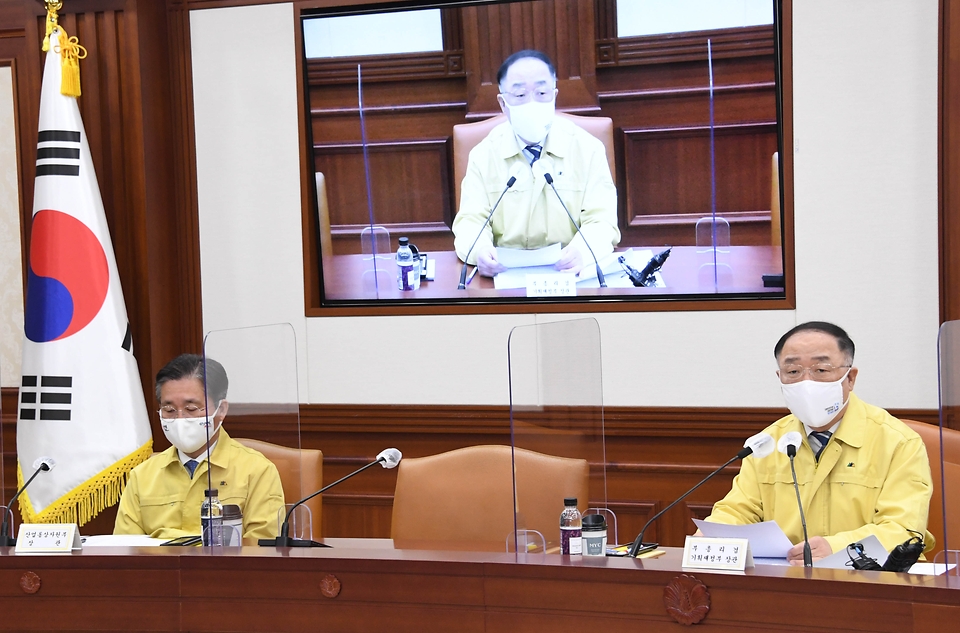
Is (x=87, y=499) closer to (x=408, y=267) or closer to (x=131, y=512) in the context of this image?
(x=131, y=512)

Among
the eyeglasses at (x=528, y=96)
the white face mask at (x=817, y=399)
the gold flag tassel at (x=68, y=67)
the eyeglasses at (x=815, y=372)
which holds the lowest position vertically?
the white face mask at (x=817, y=399)

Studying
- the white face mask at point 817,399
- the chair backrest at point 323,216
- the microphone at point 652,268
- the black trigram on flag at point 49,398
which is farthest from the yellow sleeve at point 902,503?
the black trigram on flag at point 49,398

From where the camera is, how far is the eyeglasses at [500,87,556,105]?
3666mm

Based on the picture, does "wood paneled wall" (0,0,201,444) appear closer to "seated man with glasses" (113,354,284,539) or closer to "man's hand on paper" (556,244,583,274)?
"seated man with glasses" (113,354,284,539)

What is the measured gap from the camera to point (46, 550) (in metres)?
2.24

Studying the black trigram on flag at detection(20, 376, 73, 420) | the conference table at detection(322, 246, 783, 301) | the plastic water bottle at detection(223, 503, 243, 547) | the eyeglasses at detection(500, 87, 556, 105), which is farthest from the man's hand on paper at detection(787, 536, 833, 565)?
the black trigram on flag at detection(20, 376, 73, 420)

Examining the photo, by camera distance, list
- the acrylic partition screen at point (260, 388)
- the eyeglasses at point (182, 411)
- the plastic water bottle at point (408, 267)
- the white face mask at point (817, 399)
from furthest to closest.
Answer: the plastic water bottle at point (408, 267)
the eyeglasses at point (182, 411)
the white face mask at point (817, 399)
the acrylic partition screen at point (260, 388)

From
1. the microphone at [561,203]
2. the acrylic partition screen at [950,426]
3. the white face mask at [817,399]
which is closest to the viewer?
the acrylic partition screen at [950,426]

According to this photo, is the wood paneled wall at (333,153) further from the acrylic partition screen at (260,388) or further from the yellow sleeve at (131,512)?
the acrylic partition screen at (260,388)

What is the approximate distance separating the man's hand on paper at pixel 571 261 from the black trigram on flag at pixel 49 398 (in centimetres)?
173

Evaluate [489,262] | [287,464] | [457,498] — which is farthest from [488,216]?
[287,464]

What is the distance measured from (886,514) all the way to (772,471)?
29 cm

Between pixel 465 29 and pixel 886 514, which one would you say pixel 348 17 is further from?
pixel 886 514

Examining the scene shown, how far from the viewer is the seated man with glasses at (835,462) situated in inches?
91.4
